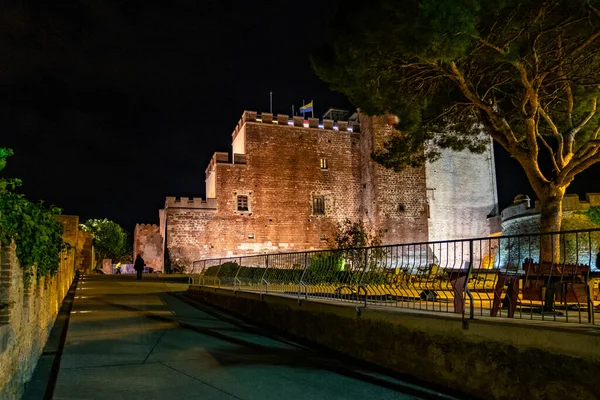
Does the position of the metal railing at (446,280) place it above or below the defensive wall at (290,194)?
below

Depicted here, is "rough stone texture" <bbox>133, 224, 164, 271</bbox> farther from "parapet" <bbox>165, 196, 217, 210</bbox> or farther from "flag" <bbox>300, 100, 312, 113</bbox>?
"flag" <bbox>300, 100, 312, 113</bbox>

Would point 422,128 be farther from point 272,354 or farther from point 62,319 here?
point 62,319

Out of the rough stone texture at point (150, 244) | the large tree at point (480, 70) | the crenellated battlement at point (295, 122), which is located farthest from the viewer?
the rough stone texture at point (150, 244)

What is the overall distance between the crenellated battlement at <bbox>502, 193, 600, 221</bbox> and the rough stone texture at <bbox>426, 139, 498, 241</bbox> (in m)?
9.54

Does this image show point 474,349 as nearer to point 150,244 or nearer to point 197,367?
point 197,367

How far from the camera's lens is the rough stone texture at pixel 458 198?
35.2 meters

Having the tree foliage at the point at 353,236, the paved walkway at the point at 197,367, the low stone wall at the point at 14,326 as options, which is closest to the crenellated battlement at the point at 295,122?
the tree foliage at the point at 353,236

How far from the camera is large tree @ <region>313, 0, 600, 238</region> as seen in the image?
909 centimetres

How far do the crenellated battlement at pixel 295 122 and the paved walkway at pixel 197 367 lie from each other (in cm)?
2566

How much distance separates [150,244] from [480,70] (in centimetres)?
3554

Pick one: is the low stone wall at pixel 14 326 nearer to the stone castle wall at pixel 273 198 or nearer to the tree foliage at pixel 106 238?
the stone castle wall at pixel 273 198

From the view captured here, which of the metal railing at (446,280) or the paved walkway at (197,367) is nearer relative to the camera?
the paved walkway at (197,367)

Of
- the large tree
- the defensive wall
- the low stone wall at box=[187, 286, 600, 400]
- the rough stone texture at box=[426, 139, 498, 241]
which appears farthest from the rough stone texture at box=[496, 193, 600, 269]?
the low stone wall at box=[187, 286, 600, 400]

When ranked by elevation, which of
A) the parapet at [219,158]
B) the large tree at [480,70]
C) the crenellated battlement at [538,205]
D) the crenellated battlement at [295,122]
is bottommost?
the crenellated battlement at [538,205]
